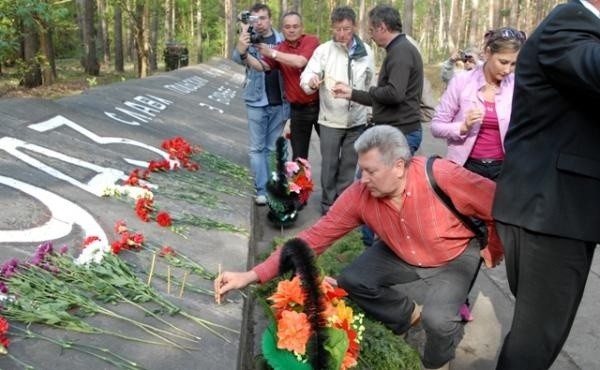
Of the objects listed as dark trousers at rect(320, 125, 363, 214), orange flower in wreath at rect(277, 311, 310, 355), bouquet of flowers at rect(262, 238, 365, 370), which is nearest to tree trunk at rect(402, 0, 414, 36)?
dark trousers at rect(320, 125, 363, 214)

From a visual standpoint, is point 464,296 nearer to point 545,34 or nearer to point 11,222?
point 545,34

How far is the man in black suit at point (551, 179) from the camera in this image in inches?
73.2

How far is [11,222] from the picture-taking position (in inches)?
127

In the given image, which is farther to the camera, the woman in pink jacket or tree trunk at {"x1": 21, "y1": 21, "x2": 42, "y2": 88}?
tree trunk at {"x1": 21, "y1": 21, "x2": 42, "y2": 88}

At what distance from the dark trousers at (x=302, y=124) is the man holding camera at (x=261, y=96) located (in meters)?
0.18

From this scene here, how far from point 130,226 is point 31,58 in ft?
43.4

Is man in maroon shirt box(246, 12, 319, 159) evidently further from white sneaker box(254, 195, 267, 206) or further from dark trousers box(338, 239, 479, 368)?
dark trousers box(338, 239, 479, 368)

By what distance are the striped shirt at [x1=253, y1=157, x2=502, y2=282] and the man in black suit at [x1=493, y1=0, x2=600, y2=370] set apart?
0.58m

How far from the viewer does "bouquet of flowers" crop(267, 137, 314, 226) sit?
514 cm

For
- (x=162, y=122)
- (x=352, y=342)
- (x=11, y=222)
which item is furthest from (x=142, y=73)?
(x=352, y=342)

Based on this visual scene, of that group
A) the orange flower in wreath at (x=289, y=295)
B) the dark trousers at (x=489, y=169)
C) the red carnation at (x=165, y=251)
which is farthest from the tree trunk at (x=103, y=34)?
the orange flower in wreath at (x=289, y=295)

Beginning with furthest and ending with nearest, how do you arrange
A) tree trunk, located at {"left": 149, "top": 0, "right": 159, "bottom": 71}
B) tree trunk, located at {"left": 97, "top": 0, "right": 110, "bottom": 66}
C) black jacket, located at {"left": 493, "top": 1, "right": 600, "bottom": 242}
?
tree trunk, located at {"left": 97, "top": 0, "right": 110, "bottom": 66}
tree trunk, located at {"left": 149, "top": 0, "right": 159, "bottom": 71}
black jacket, located at {"left": 493, "top": 1, "right": 600, "bottom": 242}

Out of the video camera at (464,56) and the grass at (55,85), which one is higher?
the video camera at (464,56)

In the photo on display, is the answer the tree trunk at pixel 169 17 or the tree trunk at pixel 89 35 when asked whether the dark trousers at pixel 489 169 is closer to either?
the tree trunk at pixel 89 35
